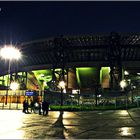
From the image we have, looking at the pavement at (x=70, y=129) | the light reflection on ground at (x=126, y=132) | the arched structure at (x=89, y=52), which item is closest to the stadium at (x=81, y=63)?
the arched structure at (x=89, y=52)

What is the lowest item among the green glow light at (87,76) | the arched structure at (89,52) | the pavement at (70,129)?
the pavement at (70,129)

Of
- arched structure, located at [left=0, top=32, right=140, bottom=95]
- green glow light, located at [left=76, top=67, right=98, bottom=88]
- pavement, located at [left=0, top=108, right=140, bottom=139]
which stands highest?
arched structure, located at [left=0, top=32, right=140, bottom=95]

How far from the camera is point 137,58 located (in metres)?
74.9

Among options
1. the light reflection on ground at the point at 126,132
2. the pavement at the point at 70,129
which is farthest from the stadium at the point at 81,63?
the light reflection on ground at the point at 126,132

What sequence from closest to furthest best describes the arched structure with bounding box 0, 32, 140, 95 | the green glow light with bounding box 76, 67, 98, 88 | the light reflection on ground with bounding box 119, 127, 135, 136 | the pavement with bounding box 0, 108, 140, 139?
the pavement with bounding box 0, 108, 140, 139 < the light reflection on ground with bounding box 119, 127, 135, 136 < the arched structure with bounding box 0, 32, 140, 95 < the green glow light with bounding box 76, 67, 98, 88

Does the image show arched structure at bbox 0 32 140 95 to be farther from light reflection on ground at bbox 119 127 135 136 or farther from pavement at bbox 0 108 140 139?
light reflection on ground at bbox 119 127 135 136

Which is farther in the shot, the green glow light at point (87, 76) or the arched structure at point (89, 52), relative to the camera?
the green glow light at point (87, 76)

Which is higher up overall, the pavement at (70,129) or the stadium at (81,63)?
the stadium at (81,63)

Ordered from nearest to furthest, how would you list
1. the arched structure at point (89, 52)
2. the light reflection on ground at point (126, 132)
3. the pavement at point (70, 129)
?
1. the pavement at point (70, 129)
2. the light reflection on ground at point (126, 132)
3. the arched structure at point (89, 52)

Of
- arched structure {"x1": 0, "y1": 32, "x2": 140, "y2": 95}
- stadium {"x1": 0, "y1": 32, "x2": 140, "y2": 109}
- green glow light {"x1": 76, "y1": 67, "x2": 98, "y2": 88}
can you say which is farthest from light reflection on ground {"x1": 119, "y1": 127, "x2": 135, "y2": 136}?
green glow light {"x1": 76, "y1": 67, "x2": 98, "y2": 88}

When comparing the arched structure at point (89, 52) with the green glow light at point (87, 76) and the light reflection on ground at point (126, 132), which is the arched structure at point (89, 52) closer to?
the green glow light at point (87, 76)

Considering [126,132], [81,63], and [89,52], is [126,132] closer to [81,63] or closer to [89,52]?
[89,52]

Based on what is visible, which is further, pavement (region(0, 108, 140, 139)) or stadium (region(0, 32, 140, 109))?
stadium (region(0, 32, 140, 109))

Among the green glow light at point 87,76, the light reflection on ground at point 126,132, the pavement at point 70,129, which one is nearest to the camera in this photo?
the pavement at point 70,129
